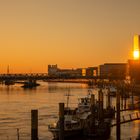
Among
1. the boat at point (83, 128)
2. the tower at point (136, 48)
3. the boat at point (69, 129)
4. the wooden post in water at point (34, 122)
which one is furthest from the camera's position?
the tower at point (136, 48)

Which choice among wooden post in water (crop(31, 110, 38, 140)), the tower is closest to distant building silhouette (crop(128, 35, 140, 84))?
the tower

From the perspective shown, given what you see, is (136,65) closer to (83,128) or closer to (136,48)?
(136,48)

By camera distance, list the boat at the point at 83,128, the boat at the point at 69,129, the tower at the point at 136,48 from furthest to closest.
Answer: the tower at the point at 136,48
the boat at the point at 69,129
the boat at the point at 83,128

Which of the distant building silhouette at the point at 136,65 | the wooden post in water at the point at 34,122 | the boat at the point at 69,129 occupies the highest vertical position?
the distant building silhouette at the point at 136,65

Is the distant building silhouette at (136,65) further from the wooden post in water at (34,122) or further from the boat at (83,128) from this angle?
the wooden post in water at (34,122)

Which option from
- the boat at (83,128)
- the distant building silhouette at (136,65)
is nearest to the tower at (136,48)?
the distant building silhouette at (136,65)

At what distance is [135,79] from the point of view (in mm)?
131375

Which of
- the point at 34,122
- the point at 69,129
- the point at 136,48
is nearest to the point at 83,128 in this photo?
the point at 69,129

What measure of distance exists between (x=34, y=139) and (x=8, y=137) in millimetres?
13418

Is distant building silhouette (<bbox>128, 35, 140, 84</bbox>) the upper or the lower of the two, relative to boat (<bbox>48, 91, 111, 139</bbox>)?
upper

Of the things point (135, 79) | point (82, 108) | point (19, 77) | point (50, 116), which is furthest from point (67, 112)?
point (19, 77)

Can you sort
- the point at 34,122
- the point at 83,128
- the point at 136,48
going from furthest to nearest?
the point at 136,48 → the point at 83,128 → the point at 34,122

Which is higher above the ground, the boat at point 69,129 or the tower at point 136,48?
the tower at point 136,48

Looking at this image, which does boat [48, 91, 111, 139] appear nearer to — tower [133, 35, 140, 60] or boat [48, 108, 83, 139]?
boat [48, 108, 83, 139]
